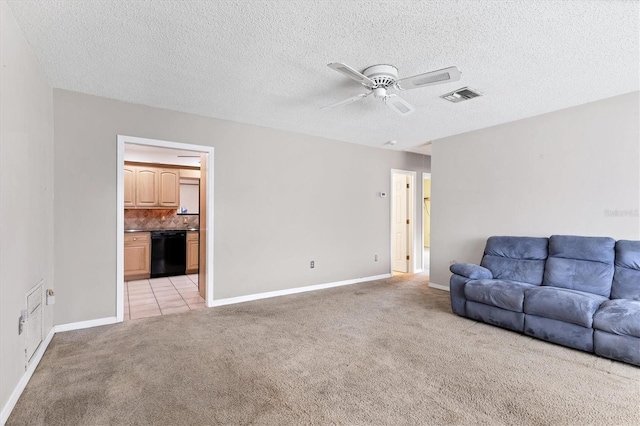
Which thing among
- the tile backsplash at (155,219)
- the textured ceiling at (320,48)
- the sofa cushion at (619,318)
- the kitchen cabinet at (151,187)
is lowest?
the sofa cushion at (619,318)

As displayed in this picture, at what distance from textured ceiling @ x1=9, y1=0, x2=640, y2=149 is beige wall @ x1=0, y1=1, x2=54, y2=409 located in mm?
277

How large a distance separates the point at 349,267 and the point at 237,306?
7.18 ft

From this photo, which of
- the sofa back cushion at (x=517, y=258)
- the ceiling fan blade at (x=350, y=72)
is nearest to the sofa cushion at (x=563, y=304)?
the sofa back cushion at (x=517, y=258)

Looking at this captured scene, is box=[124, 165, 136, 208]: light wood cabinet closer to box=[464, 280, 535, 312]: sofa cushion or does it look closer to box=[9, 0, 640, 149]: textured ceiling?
box=[9, 0, 640, 149]: textured ceiling

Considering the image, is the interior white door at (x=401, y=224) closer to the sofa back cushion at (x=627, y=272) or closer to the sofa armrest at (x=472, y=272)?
the sofa armrest at (x=472, y=272)

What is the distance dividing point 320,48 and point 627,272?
3.64m

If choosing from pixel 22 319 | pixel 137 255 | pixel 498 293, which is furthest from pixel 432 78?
pixel 137 255

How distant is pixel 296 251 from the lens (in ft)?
16.5

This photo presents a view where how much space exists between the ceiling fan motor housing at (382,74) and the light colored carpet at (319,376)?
241 cm

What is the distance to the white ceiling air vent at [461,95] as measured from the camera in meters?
3.27

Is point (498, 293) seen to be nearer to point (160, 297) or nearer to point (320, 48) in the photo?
point (320, 48)

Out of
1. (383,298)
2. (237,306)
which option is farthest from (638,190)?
(237,306)

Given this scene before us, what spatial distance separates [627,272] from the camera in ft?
10.2

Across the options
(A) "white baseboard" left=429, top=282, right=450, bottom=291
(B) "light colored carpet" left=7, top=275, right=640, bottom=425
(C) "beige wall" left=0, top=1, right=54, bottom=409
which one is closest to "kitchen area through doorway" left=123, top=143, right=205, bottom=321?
(B) "light colored carpet" left=7, top=275, right=640, bottom=425
